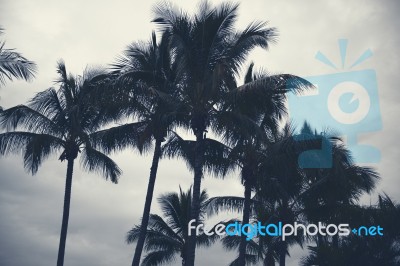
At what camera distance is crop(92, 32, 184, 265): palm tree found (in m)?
18.9

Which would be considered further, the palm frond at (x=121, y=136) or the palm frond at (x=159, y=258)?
the palm frond at (x=159, y=258)

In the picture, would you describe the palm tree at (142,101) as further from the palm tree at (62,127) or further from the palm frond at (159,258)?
the palm frond at (159,258)

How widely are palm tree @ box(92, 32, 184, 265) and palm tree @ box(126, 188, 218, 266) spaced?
25.8ft

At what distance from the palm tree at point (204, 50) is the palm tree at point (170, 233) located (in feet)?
36.7

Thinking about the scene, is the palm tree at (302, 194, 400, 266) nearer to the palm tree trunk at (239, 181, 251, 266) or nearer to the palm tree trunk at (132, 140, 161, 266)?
the palm tree trunk at (239, 181, 251, 266)

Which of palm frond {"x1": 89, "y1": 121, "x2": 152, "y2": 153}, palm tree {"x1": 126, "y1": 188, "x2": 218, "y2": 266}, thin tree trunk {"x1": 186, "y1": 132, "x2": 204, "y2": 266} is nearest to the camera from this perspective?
thin tree trunk {"x1": 186, "y1": 132, "x2": 204, "y2": 266}

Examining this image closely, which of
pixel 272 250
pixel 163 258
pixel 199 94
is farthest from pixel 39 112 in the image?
pixel 272 250

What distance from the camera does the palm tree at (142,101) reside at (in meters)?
18.9

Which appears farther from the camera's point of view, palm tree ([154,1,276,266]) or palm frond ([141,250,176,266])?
palm frond ([141,250,176,266])

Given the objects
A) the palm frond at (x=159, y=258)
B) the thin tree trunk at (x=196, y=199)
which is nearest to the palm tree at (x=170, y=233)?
the palm frond at (x=159, y=258)

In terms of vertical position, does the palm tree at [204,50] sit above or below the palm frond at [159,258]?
above

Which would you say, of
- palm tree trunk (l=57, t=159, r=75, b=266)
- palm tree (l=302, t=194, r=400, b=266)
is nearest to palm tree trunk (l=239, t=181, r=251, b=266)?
palm tree (l=302, t=194, r=400, b=266)

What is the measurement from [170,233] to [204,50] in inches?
587

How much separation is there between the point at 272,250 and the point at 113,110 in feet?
38.4
